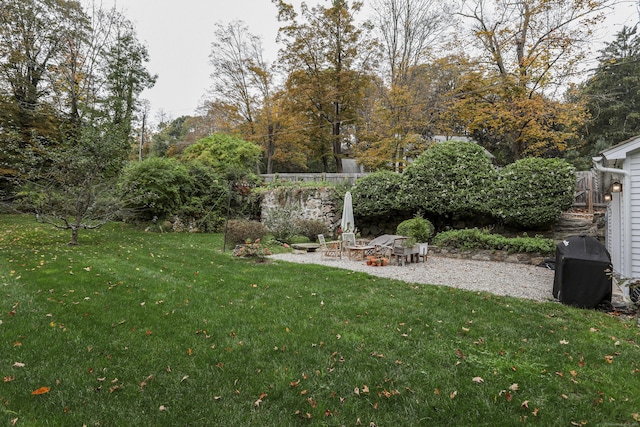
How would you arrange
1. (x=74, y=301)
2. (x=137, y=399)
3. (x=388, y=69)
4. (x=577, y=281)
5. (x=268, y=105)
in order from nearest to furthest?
(x=137, y=399) → (x=74, y=301) → (x=577, y=281) → (x=388, y=69) → (x=268, y=105)

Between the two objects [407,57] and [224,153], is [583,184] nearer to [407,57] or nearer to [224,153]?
[407,57]

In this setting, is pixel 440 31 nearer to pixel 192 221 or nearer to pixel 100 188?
pixel 192 221

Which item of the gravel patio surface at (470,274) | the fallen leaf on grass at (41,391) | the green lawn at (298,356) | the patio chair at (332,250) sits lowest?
the gravel patio surface at (470,274)

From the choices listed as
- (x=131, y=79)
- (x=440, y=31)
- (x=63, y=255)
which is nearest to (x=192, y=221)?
(x=63, y=255)

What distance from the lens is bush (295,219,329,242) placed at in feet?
40.7

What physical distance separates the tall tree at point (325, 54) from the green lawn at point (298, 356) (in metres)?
16.2

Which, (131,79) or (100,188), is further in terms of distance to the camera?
(131,79)

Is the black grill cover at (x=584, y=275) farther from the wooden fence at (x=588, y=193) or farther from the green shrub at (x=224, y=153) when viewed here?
the green shrub at (x=224, y=153)

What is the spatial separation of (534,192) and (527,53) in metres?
7.35

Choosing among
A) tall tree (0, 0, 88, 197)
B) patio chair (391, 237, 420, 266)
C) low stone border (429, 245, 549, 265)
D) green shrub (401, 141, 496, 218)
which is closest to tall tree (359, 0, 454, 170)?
green shrub (401, 141, 496, 218)

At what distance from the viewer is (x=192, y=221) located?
49.1 feet

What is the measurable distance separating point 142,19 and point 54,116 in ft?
23.9

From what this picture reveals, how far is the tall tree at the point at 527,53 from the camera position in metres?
12.9

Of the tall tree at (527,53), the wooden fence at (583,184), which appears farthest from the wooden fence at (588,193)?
the tall tree at (527,53)
